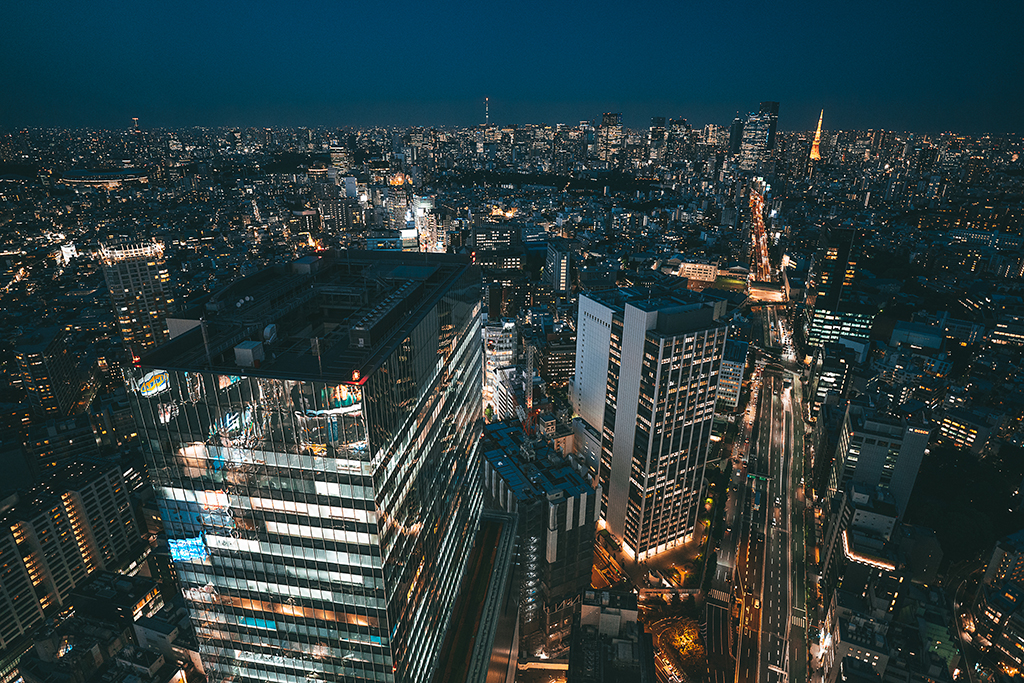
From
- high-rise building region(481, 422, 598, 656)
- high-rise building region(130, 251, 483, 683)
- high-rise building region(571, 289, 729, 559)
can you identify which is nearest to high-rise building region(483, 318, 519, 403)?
high-rise building region(571, 289, 729, 559)

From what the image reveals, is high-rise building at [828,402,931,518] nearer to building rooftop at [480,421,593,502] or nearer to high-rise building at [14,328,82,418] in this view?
building rooftop at [480,421,593,502]

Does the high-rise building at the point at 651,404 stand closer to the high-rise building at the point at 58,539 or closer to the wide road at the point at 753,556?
the wide road at the point at 753,556

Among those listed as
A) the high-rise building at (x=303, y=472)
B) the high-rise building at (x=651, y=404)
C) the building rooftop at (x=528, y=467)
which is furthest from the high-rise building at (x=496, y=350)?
the high-rise building at (x=303, y=472)

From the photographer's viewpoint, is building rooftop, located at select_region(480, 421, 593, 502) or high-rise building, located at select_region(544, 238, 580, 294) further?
high-rise building, located at select_region(544, 238, 580, 294)

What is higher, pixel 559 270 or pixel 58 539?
pixel 559 270

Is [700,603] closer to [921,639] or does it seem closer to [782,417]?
[921,639]

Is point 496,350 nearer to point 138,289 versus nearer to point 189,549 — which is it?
point 138,289

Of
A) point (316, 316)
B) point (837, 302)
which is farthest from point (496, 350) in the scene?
point (837, 302)
